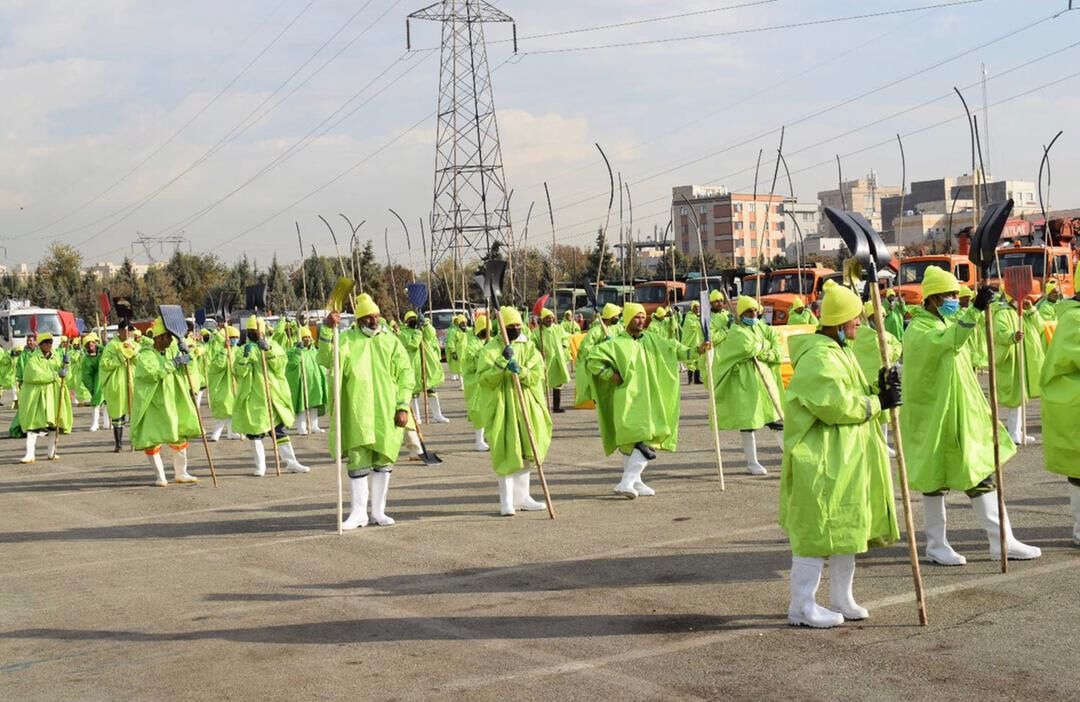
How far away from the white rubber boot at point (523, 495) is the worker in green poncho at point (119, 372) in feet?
23.6

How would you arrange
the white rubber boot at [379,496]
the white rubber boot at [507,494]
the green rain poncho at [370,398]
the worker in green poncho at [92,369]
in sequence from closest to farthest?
the green rain poncho at [370,398] < the white rubber boot at [379,496] < the white rubber boot at [507,494] < the worker in green poncho at [92,369]

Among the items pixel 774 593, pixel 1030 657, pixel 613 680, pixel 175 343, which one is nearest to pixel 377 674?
pixel 613 680

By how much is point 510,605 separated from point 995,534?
3264 mm

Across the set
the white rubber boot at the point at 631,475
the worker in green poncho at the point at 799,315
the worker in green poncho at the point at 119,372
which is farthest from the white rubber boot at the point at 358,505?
the worker in green poncho at the point at 799,315

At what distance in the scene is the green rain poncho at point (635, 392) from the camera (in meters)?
12.2

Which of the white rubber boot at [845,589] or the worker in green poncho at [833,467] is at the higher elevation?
the worker in green poncho at [833,467]

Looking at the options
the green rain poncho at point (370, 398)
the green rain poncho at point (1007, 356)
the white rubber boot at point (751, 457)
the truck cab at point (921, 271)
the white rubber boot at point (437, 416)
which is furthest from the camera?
the truck cab at point (921, 271)

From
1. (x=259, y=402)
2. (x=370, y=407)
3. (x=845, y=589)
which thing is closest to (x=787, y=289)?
(x=259, y=402)

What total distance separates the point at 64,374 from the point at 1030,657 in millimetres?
16524

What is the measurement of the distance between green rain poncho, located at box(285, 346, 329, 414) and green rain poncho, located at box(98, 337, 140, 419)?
8.63ft

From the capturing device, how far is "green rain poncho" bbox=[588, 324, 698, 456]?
1216 centimetres

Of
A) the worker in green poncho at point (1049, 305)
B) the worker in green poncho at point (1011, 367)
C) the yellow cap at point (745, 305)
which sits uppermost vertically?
the yellow cap at point (745, 305)

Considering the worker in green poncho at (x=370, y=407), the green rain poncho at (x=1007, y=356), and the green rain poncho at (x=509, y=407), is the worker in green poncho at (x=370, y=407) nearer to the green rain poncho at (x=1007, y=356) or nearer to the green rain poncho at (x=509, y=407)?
the green rain poncho at (x=509, y=407)

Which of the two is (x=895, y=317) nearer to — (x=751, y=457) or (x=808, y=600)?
(x=751, y=457)
